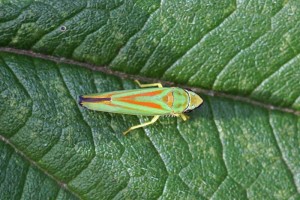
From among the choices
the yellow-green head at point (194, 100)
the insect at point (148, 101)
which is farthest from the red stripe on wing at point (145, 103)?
the yellow-green head at point (194, 100)

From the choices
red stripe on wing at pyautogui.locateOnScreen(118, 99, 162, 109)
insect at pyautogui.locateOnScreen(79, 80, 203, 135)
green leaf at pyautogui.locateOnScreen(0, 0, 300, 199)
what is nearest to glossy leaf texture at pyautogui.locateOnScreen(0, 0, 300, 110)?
green leaf at pyautogui.locateOnScreen(0, 0, 300, 199)

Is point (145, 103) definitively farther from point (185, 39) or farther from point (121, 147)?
point (185, 39)

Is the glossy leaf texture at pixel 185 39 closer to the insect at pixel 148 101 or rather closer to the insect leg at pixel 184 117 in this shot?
the insect at pixel 148 101

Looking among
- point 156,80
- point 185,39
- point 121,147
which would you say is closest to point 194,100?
point 156,80

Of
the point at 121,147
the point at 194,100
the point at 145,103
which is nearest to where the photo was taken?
the point at 121,147

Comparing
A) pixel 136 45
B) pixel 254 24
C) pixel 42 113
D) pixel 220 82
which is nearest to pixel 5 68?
pixel 42 113

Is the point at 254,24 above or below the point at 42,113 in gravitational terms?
above

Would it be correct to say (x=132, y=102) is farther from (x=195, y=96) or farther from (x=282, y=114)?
(x=282, y=114)
